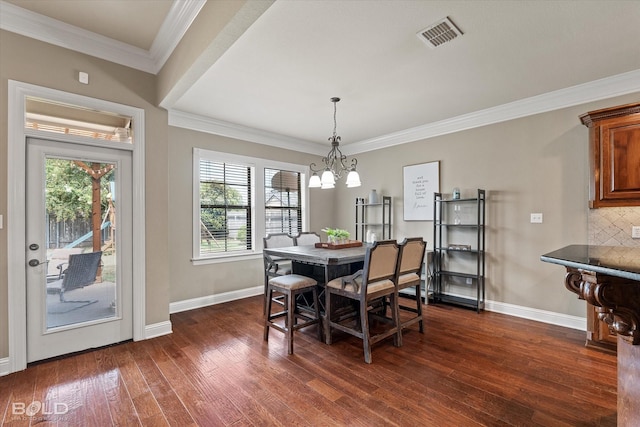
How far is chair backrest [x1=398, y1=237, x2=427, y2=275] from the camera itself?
2908 mm

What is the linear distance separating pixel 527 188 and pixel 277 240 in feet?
10.9

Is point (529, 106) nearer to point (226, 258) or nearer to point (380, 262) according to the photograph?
point (380, 262)

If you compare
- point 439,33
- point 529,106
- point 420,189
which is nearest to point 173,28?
point 439,33

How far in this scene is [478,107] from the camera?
3.80 meters

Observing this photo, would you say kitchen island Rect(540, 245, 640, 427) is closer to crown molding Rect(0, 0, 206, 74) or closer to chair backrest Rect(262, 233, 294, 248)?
crown molding Rect(0, 0, 206, 74)

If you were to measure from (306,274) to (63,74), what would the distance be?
302cm

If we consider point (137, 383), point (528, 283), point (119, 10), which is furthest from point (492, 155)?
point (137, 383)

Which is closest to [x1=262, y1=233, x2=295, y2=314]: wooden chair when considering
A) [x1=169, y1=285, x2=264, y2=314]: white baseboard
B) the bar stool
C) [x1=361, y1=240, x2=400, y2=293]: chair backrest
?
the bar stool

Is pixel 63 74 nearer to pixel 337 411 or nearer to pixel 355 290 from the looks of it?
pixel 355 290

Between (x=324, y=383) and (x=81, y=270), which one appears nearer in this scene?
(x=324, y=383)

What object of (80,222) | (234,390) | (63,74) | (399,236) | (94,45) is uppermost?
(94,45)

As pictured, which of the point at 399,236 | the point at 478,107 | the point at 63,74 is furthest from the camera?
the point at 399,236

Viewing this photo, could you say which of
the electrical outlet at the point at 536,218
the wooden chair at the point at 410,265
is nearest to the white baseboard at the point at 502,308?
Result: the electrical outlet at the point at 536,218

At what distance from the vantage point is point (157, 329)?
3.11 metres
